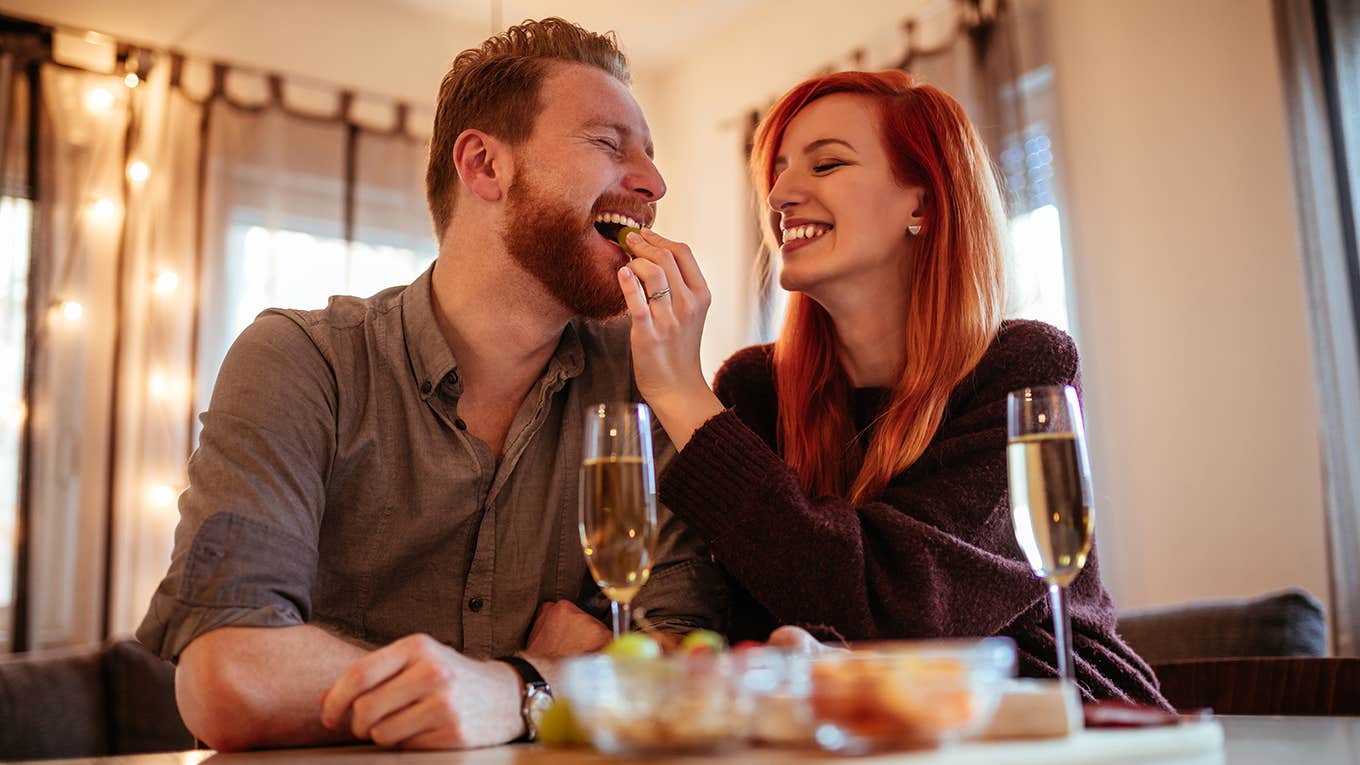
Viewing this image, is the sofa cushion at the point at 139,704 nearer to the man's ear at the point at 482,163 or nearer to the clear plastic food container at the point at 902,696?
the man's ear at the point at 482,163

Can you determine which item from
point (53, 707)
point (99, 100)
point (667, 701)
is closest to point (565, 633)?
point (667, 701)

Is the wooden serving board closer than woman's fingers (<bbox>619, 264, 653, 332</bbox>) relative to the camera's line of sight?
Yes

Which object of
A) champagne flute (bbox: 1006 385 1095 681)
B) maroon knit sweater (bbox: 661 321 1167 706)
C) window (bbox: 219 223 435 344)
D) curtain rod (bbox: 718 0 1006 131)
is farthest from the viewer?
window (bbox: 219 223 435 344)

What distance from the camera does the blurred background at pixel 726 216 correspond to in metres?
2.93

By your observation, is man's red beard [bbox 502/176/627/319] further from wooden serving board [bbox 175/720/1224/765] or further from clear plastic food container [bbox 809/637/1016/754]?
clear plastic food container [bbox 809/637/1016/754]

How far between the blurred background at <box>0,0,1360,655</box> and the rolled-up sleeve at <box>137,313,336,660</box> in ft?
3.81

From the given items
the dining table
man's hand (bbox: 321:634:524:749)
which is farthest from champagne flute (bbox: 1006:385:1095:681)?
man's hand (bbox: 321:634:524:749)

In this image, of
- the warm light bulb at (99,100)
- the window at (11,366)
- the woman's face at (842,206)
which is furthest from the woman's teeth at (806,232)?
the warm light bulb at (99,100)

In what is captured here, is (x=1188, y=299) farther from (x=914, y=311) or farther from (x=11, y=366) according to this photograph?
(x=11, y=366)

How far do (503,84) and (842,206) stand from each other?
60 centimetres

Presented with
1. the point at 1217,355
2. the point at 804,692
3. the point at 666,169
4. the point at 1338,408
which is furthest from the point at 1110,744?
the point at 666,169

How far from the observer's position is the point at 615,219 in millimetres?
1782

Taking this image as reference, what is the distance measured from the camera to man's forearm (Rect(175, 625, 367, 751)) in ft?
3.61

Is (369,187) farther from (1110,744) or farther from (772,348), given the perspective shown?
(1110,744)
